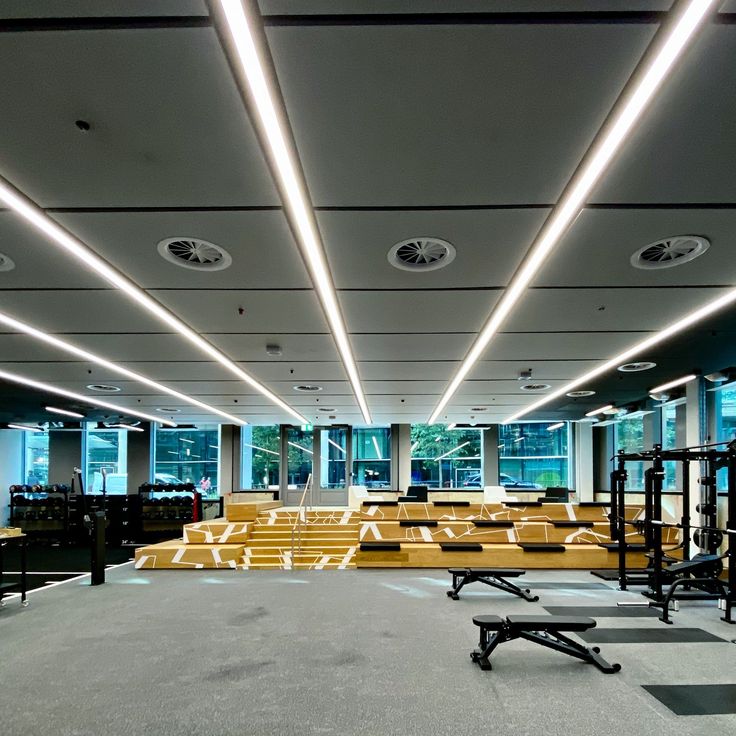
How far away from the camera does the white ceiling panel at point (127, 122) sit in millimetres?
2217

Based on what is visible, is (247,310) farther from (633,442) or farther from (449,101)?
(633,442)

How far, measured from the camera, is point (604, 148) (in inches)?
114

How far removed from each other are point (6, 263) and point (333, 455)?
13.9 m

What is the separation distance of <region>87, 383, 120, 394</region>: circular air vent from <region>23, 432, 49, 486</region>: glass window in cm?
935

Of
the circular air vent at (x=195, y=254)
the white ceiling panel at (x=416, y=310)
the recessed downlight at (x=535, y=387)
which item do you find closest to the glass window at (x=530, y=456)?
the recessed downlight at (x=535, y=387)

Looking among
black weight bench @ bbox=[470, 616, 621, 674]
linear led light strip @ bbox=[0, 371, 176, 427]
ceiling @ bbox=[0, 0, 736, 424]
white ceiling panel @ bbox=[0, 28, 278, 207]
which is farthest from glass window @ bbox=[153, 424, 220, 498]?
white ceiling panel @ bbox=[0, 28, 278, 207]

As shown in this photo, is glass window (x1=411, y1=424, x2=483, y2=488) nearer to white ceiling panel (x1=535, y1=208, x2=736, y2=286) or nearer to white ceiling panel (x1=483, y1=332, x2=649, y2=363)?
white ceiling panel (x1=483, y1=332, x2=649, y2=363)

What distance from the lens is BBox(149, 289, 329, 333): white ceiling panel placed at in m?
5.17

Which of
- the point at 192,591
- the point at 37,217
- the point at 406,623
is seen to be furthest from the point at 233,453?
the point at 37,217

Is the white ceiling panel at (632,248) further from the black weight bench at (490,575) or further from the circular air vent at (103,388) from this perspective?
the circular air vent at (103,388)

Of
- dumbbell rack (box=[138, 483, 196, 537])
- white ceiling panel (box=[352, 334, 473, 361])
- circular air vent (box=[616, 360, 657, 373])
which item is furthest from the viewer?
dumbbell rack (box=[138, 483, 196, 537])

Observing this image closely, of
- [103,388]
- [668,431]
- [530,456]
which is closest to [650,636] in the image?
[668,431]

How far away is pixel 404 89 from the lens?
2.44 metres

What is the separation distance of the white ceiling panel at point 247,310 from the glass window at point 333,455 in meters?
11.6
